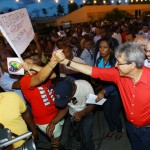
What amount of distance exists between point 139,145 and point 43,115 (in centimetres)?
129

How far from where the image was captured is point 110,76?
284 centimetres

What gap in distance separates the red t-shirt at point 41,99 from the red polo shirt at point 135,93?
675 millimetres

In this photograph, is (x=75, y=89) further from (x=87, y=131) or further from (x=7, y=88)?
(x=7, y=88)

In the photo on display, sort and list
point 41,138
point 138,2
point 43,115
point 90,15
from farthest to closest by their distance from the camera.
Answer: point 138,2
point 90,15
point 41,138
point 43,115

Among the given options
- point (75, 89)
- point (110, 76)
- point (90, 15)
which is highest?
point (110, 76)

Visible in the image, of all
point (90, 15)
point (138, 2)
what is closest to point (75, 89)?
point (90, 15)

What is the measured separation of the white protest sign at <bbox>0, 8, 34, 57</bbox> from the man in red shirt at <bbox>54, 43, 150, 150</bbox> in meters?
0.67

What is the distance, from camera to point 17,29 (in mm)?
3145

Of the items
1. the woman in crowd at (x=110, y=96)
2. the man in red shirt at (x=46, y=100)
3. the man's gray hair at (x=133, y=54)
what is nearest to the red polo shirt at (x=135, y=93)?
the man's gray hair at (x=133, y=54)

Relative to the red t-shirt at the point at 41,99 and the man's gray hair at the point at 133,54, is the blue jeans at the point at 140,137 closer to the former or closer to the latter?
the man's gray hair at the point at 133,54

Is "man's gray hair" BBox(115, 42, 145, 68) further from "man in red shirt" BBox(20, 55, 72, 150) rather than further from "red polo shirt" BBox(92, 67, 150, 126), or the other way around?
"man in red shirt" BBox(20, 55, 72, 150)

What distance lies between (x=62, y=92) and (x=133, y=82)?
0.83 metres

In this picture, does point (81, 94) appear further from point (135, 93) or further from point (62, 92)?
point (135, 93)

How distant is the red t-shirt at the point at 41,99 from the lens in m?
3.00
